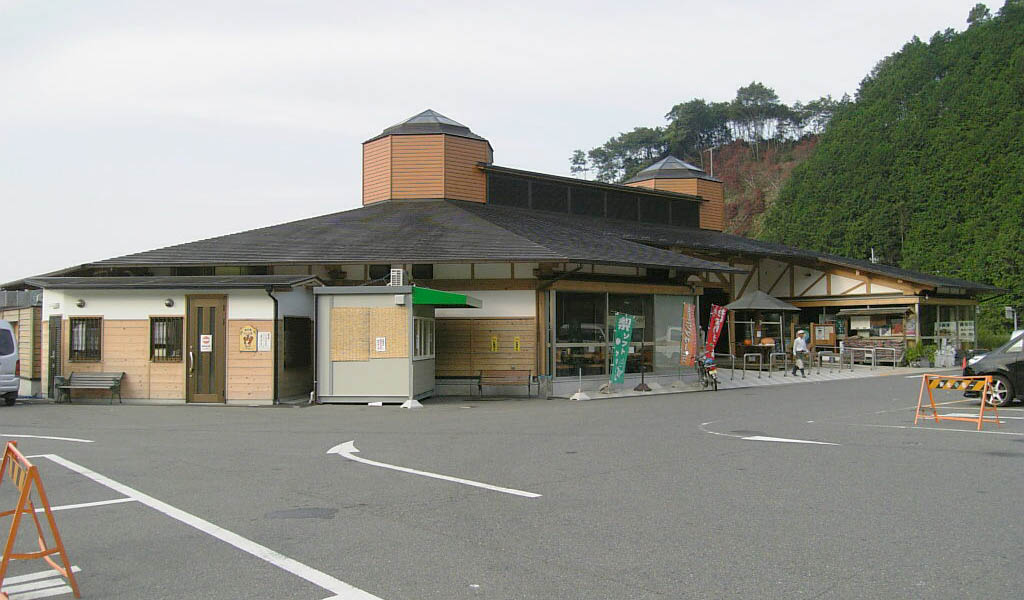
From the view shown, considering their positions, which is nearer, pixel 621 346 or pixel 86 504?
pixel 86 504

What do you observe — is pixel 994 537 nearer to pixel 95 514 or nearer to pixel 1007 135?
pixel 95 514

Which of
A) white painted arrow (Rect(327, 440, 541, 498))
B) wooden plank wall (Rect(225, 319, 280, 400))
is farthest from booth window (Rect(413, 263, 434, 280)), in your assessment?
white painted arrow (Rect(327, 440, 541, 498))

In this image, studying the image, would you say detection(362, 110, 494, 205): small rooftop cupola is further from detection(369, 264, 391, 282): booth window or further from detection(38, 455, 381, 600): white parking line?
detection(38, 455, 381, 600): white parking line

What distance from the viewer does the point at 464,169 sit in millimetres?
26406

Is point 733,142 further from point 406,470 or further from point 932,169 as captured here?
point 406,470

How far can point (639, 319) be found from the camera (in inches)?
786

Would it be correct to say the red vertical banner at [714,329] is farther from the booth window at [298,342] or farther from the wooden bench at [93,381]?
the wooden bench at [93,381]

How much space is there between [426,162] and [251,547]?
70.5 ft

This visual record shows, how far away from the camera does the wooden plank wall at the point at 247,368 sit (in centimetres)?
1630

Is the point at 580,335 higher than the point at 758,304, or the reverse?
the point at 758,304

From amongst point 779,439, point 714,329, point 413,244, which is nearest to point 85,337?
point 413,244

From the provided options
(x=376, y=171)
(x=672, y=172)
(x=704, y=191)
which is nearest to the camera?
(x=376, y=171)

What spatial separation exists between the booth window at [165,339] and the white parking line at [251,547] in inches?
363

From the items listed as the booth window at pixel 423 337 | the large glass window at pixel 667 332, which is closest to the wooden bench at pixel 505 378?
Result: the booth window at pixel 423 337
